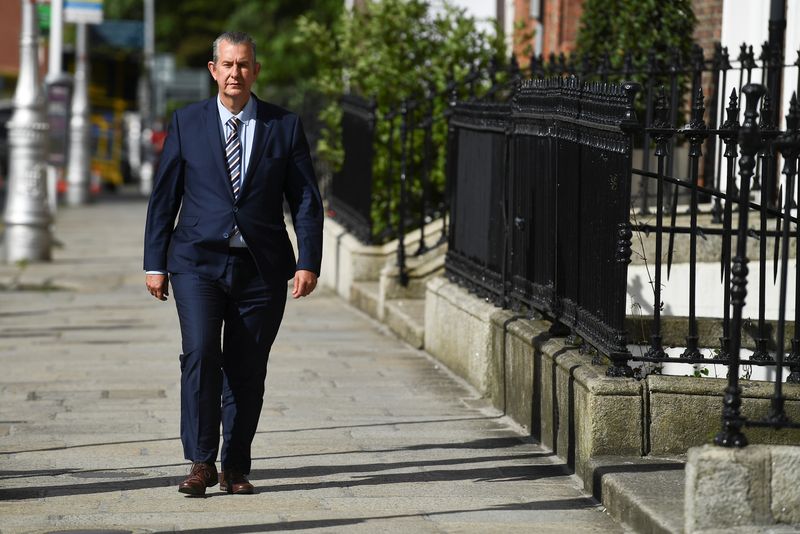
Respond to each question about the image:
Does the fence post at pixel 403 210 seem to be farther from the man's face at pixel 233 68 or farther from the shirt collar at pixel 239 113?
the man's face at pixel 233 68

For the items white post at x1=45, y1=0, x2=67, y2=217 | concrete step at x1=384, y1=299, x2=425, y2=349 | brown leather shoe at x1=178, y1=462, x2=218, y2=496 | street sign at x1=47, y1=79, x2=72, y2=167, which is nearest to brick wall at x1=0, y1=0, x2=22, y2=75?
white post at x1=45, y1=0, x2=67, y2=217

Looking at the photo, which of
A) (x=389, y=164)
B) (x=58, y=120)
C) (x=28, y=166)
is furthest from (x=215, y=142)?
(x=58, y=120)

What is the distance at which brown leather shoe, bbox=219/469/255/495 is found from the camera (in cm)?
661

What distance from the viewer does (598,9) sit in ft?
42.0

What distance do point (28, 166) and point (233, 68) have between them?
12781 millimetres

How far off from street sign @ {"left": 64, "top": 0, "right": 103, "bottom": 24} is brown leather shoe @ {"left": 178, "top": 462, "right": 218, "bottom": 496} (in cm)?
2203

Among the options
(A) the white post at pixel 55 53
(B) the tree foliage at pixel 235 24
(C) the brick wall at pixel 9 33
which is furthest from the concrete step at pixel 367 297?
(C) the brick wall at pixel 9 33

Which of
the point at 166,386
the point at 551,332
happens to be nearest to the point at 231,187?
the point at 551,332

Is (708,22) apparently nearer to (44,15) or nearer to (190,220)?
(190,220)

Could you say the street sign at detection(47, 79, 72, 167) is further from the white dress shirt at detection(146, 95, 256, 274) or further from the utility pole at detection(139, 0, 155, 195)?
the utility pole at detection(139, 0, 155, 195)

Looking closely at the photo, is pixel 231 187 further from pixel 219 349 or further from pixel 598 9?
pixel 598 9

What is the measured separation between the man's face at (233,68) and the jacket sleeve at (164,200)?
242mm

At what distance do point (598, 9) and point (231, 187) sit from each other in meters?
6.88

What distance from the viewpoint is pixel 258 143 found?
6.61 meters
